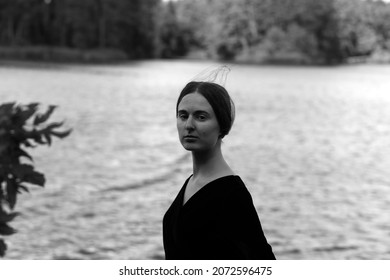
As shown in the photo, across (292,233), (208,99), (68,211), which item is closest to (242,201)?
(208,99)

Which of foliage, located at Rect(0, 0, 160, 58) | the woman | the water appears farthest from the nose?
foliage, located at Rect(0, 0, 160, 58)

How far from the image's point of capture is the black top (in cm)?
125

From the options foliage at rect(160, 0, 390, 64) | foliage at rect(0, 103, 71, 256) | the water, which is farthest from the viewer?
foliage at rect(160, 0, 390, 64)

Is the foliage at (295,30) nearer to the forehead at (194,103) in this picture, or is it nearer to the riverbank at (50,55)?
the riverbank at (50,55)

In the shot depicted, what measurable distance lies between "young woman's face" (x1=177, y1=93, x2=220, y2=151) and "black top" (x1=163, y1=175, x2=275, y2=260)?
0.29 ft

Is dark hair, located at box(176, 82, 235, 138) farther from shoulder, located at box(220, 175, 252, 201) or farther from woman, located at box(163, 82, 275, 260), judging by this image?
shoulder, located at box(220, 175, 252, 201)

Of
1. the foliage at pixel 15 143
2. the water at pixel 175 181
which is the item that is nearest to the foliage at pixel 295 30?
the water at pixel 175 181

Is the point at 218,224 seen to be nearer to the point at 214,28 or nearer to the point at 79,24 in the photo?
the point at 79,24

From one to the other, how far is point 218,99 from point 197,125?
0.08 metres

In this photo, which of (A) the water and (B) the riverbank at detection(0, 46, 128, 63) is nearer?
(A) the water

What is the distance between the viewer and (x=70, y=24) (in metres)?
100

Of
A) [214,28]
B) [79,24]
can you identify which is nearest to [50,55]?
[79,24]

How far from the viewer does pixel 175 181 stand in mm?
15109

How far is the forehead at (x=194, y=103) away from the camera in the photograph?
4.19 feet
